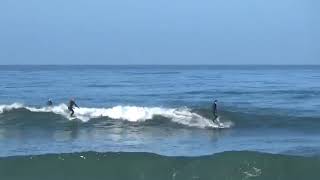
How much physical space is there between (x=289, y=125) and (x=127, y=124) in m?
8.64

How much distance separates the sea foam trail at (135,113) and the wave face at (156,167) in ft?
37.7

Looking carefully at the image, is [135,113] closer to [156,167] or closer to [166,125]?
[166,125]

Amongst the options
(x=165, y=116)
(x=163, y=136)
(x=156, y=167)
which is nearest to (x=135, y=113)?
(x=165, y=116)

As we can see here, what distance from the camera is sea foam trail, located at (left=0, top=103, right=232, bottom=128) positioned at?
32.0m

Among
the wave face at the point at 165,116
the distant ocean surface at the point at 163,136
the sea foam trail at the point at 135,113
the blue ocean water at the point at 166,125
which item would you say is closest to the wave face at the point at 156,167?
the distant ocean surface at the point at 163,136

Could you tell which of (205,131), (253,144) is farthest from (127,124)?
(253,144)

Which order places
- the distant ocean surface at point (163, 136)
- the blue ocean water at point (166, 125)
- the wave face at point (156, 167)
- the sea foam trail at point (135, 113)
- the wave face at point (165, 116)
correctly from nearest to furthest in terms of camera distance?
1. the wave face at point (156, 167)
2. the distant ocean surface at point (163, 136)
3. the blue ocean water at point (166, 125)
4. the wave face at point (165, 116)
5. the sea foam trail at point (135, 113)

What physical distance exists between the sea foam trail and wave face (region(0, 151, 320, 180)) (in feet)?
37.7

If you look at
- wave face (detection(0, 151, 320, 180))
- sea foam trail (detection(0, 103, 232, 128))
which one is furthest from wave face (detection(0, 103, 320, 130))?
wave face (detection(0, 151, 320, 180))

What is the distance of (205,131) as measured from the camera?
28.9 meters

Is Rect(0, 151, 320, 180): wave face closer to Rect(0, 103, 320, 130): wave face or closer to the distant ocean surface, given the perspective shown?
the distant ocean surface

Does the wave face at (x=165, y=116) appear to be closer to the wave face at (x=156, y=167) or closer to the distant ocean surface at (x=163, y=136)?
the distant ocean surface at (x=163, y=136)

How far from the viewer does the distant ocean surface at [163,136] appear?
18719 mm

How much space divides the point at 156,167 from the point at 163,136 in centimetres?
794
